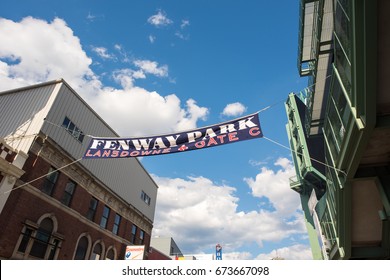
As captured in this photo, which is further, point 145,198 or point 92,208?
point 145,198

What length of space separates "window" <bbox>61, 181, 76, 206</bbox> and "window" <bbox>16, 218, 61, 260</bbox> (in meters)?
1.83

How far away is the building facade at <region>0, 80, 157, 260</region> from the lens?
15.3m

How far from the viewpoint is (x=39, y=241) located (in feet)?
54.6

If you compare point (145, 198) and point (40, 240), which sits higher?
point (145, 198)

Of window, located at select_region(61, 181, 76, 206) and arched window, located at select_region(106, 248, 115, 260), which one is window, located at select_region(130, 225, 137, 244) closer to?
arched window, located at select_region(106, 248, 115, 260)

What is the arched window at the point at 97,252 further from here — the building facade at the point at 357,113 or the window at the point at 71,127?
the building facade at the point at 357,113

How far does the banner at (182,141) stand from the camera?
858 centimetres

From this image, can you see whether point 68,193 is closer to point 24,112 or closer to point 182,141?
point 24,112

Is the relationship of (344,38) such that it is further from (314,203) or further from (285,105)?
(285,105)

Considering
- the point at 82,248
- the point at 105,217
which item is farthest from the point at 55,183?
the point at 105,217

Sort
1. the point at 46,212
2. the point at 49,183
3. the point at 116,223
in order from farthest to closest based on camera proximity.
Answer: the point at 116,223 < the point at 49,183 < the point at 46,212

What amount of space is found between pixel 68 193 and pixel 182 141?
14020 mm

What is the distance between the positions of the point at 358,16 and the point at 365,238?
8111 millimetres
